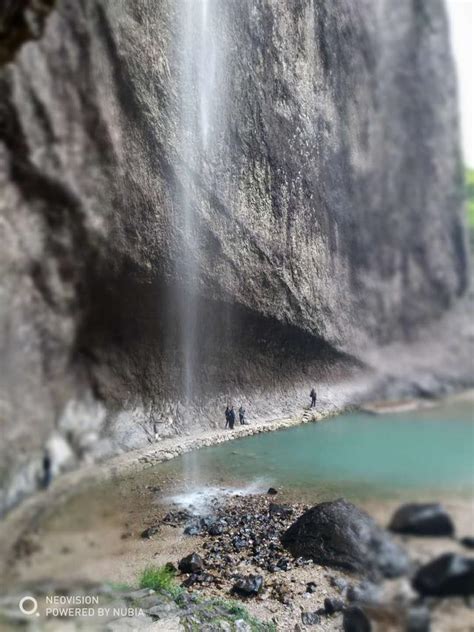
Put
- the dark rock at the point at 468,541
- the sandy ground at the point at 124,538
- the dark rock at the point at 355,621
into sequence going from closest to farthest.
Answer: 1. the sandy ground at the point at 124,538
2. the dark rock at the point at 468,541
3. the dark rock at the point at 355,621

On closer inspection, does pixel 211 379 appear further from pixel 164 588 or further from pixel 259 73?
pixel 259 73

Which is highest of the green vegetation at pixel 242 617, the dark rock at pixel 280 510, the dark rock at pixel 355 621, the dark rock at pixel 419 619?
the dark rock at pixel 280 510

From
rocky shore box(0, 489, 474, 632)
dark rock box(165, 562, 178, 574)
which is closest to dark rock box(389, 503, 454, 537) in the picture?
rocky shore box(0, 489, 474, 632)

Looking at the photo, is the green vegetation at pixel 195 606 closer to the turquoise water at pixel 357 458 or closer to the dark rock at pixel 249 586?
the dark rock at pixel 249 586

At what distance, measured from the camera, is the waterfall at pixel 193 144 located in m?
2.85

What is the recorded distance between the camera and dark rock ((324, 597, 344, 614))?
267cm

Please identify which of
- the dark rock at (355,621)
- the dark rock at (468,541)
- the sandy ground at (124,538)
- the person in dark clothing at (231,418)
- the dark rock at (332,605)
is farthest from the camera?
the person in dark clothing at (231,418)

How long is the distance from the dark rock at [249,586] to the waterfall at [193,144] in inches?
38.9

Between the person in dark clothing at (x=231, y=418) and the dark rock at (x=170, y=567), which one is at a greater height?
the person in dark clothing at (x=231, y=418)

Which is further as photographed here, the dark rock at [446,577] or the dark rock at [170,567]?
the dark rock at [170,567]

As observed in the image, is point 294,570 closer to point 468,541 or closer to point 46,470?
point 468,541

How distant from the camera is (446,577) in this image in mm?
2363

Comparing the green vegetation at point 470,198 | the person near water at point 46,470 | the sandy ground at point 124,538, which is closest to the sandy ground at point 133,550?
the sandy ground at point 124,538

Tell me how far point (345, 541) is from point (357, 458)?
42 centimetres
